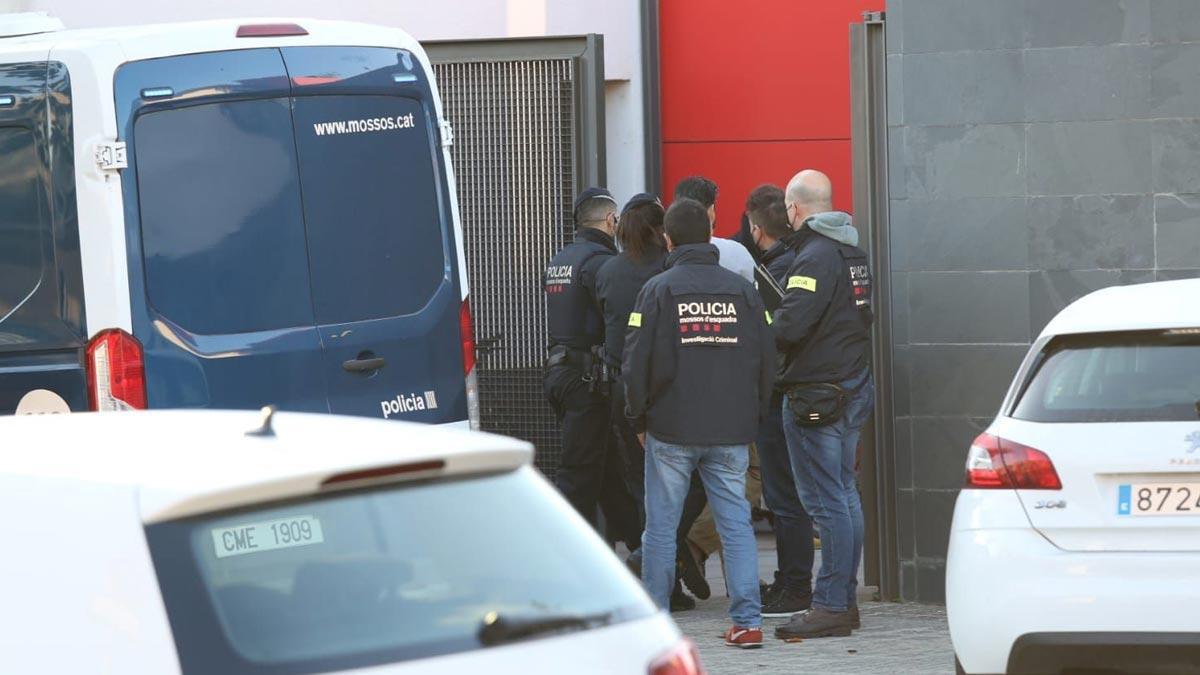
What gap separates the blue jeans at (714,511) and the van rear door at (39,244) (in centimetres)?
238

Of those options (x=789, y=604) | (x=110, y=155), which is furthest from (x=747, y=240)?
(x=110, y=155)

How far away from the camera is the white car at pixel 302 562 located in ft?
10.4

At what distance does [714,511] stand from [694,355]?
70 cm

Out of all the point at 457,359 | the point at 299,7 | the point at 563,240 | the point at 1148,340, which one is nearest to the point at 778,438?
the point at 457,359

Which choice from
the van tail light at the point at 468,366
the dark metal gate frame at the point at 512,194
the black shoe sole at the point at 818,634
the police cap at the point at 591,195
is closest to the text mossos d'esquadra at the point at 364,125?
the van tail light at the point at 468,366

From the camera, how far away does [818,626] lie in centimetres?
880

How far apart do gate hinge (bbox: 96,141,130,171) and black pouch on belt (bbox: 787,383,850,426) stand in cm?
305

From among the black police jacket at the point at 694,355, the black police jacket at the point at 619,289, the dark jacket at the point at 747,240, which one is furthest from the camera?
the dark jacket at the point at 747,240

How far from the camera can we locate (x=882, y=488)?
9.84 metres

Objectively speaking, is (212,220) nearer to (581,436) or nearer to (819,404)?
(819,404)

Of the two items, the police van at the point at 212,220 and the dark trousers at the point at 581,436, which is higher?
the police van at the point at 212,220

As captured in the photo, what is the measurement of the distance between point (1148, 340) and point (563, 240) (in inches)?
222

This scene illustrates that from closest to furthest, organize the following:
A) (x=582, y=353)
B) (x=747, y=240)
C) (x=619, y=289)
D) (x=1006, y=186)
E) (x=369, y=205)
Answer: (x=369, y=205) < (x=619, y=289) < (x=1006, y=186) < (x=582, y=353) < (x=747, y=240)

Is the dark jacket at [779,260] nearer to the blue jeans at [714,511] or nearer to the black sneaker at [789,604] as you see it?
the blue jeans at [714,511]
